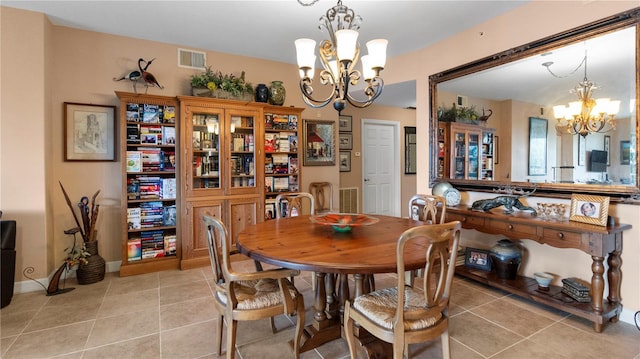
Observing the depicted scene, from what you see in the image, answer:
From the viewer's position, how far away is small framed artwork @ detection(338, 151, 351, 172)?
5641 mm

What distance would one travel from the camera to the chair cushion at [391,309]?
59.1 inches

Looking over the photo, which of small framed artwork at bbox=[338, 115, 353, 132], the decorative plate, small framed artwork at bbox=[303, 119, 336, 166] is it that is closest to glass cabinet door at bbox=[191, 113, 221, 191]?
small framed artwork at bbox=[303, 119, 336, 166]

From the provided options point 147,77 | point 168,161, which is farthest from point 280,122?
point 147,77

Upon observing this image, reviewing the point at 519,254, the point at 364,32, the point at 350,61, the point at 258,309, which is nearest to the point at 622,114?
the point at 519,254

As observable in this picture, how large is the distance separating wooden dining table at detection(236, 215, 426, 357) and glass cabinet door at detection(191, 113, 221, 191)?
5.22 ft

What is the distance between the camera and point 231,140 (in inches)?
150

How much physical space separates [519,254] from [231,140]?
10.9 ft

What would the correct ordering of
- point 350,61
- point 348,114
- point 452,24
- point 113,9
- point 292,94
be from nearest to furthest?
point 350,61, point 113,9, point 452,24, point 292,94, point 348,114

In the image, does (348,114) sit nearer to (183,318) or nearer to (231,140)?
(231,140)

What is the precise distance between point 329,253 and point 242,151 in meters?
2.60

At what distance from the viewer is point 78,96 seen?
3324 millimetres

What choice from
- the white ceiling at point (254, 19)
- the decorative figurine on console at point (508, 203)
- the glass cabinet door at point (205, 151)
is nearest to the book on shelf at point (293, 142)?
A: the glass cabinet door at point (205, 151)

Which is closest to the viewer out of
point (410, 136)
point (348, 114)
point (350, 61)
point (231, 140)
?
point (350, 61)

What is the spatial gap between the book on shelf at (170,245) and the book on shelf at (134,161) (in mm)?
827
